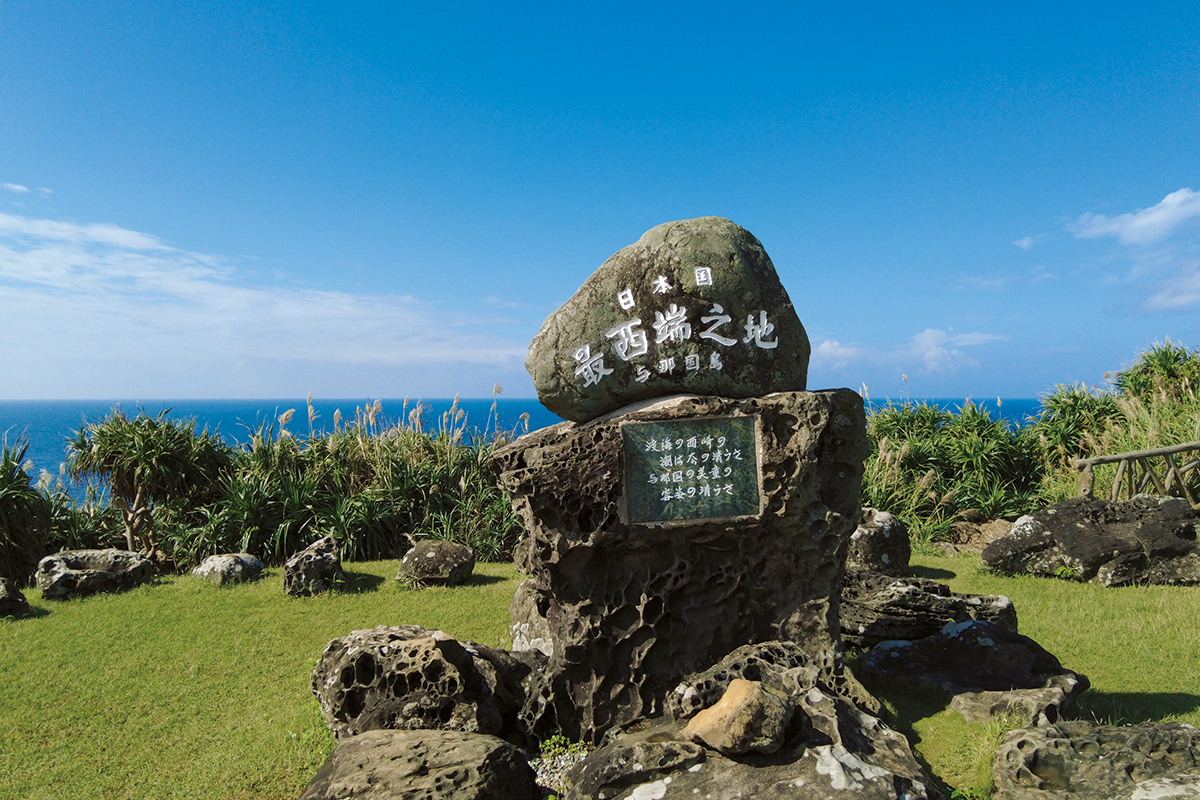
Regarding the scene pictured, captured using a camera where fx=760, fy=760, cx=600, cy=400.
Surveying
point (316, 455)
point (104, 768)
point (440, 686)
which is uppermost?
point (316, 455)

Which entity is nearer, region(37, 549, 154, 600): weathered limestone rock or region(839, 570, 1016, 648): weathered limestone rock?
region(839, 570, 1016, 648): weathered limestone rock

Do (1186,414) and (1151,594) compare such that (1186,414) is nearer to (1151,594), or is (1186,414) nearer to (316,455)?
(1151,594)

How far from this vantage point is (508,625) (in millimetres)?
5840

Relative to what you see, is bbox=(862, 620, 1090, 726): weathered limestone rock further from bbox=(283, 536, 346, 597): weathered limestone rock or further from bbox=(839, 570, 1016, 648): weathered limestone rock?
bbox=(283, 536, 346, 597): weathered limestone rock

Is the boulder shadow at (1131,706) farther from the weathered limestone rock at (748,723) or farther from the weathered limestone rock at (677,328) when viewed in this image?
the weathered limestone rock at (677,328)

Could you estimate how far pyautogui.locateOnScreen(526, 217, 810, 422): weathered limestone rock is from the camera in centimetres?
376

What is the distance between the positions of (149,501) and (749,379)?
7195 mm

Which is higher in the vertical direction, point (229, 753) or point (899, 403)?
point (899, 403)

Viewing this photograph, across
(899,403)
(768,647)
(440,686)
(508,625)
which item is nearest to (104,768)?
(440,686)

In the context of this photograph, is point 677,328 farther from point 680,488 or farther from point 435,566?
point 435,566

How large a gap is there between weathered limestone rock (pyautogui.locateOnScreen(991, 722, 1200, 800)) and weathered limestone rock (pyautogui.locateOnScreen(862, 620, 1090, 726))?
58 centimetres

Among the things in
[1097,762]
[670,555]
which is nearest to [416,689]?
[670,555]

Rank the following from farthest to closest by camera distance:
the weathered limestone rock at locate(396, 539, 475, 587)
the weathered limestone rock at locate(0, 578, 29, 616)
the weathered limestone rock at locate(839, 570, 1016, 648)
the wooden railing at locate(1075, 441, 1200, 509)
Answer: the wooden railing at locate(1075, 441, 1200, 509), the weathered limestone rock at locate(396, 539, 475, 587), the weathered limestone rock at locate(0, 578, 29, 616), the weathered limestone rock at locate(839, 570, 1016, 648)

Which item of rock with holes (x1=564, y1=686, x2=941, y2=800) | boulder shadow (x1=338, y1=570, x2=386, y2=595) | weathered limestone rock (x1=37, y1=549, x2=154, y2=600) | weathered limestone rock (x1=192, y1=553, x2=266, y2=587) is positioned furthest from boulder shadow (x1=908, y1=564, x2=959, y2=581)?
weathered limestone rock (x1=37, y1=549, x2=154, y2=600)
